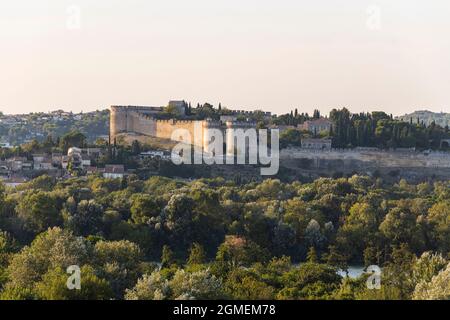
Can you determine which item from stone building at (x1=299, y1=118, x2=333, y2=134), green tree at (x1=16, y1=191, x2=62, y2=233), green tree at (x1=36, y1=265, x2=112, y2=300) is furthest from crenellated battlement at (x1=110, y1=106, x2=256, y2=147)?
green tree at (x1=36, y1=265, x2=112, y2=300)

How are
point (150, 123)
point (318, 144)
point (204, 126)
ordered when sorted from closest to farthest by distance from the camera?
point (318, 144), point (204, 126), point (150, 123)

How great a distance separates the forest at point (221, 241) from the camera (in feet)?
48.4

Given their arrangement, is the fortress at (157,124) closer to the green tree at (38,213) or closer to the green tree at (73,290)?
the green tree at (38,213)

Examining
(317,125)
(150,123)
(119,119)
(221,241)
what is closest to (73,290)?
(221,241)

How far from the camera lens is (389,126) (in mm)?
47219

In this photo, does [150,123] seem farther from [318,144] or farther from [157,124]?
[318,144]

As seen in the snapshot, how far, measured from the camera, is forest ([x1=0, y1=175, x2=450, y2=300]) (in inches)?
580

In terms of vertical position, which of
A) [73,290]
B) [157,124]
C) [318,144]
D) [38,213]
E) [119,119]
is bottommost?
[38,213]

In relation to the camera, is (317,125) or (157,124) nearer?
(317,125)

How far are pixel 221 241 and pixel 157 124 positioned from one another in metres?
24.4

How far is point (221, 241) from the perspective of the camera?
2531 centimetres

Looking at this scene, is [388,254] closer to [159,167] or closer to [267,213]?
[267,213]

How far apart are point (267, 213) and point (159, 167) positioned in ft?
43.9
